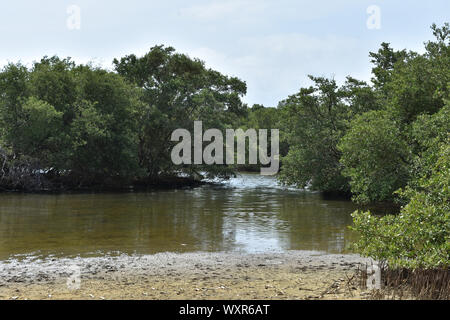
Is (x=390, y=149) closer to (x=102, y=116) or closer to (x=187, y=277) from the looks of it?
(x=187, y=277)

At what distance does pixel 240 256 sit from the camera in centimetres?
1252

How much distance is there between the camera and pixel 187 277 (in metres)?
9.98

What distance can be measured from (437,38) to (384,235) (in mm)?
20832

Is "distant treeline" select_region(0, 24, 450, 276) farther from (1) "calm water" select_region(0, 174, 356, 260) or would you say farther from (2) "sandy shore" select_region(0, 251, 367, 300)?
(1) "calm water" select_region(0, 174, 356, 260)

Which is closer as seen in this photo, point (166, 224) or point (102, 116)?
point (166, 224)

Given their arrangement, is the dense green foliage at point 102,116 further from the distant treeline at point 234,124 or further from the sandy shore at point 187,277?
the sandy shore at point 187,277

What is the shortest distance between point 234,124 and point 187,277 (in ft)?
132

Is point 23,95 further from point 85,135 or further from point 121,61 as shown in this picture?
point 121,61

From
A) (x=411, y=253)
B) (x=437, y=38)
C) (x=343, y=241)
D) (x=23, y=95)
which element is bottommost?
(x=343, y=241)

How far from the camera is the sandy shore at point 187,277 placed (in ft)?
27.8

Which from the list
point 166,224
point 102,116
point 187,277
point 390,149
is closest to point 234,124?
point 102,116

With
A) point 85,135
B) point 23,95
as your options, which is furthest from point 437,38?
point 23,95

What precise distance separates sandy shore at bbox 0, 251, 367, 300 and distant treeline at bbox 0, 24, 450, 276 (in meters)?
1.55

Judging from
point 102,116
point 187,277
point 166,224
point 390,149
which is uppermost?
point 102,116
